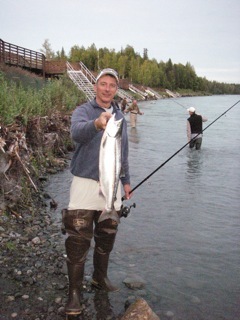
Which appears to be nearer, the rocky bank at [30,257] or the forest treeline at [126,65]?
the rocky bank at [30,257]

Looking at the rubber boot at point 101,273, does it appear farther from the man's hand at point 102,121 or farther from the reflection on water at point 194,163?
the reflection on water at point 194,163

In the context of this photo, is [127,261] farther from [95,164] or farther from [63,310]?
[95,164]

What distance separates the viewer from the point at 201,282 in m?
4.70

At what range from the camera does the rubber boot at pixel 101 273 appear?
4.18m

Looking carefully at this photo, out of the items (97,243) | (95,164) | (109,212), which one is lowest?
(97,243)

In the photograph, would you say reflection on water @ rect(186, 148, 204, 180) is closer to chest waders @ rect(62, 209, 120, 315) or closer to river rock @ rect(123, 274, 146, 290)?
river rock @ rect(123, 274, 146, 290)

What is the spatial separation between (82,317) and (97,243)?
817 mm

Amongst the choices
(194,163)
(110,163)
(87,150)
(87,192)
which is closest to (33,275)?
(87,192)

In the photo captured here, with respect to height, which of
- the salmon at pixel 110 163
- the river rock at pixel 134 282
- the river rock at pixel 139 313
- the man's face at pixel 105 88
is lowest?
the river rock at pixel 134 282

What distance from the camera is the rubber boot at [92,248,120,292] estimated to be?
4.18 meters

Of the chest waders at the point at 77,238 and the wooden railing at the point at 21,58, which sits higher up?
the wooden railing at the point at 21,58

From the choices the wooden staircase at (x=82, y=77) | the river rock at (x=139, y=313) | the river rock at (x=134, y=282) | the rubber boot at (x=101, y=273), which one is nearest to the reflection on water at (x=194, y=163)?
the river rock at (x=134, y=282)

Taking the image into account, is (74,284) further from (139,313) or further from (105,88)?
(105,88)

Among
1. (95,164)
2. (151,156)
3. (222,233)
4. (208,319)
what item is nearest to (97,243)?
(95,164)
